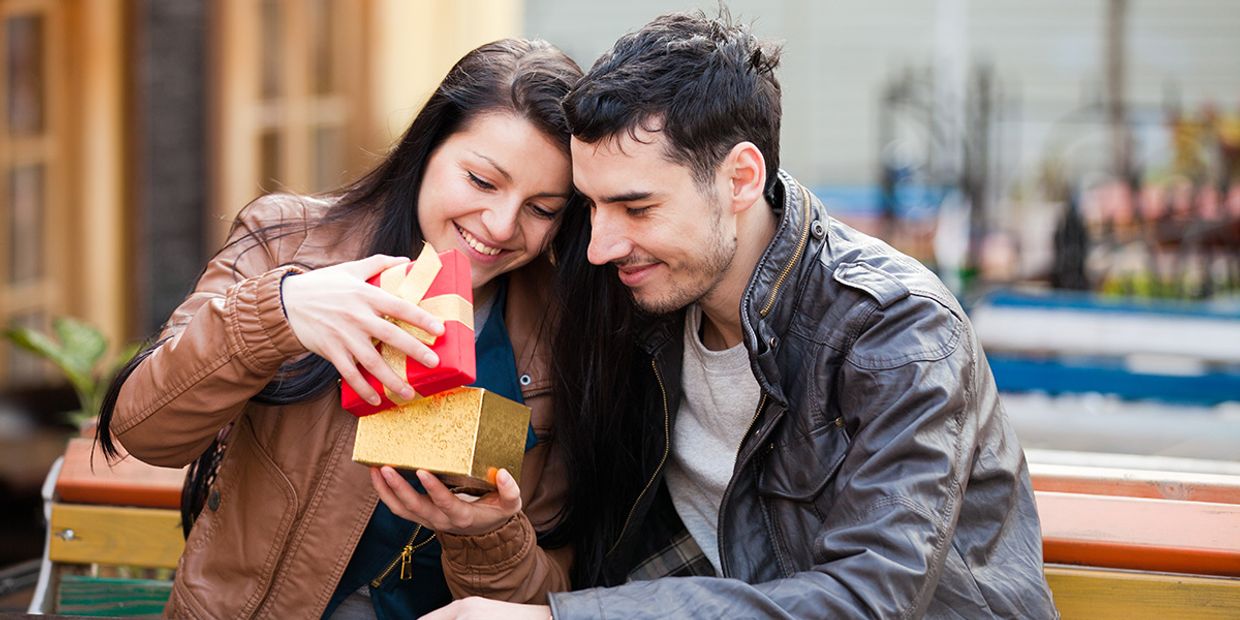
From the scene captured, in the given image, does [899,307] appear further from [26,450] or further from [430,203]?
[26,450]

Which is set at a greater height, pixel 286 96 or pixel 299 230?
pixel 299 230

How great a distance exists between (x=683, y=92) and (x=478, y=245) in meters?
0.46

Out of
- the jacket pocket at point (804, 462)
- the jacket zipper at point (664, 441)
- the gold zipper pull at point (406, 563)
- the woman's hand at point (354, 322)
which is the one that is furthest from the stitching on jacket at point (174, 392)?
the jacket pocket at point (804, 462)

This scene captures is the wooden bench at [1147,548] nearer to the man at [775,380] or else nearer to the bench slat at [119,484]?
the man at [775,380]

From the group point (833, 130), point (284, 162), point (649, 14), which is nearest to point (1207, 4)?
point (833, 130)

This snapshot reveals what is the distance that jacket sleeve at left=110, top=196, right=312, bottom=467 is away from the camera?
2.16 metres

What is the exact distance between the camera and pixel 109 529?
293 cm

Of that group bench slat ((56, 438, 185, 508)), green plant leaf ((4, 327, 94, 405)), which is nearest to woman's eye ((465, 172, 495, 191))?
bench slat ((56, 438, 185, 508))

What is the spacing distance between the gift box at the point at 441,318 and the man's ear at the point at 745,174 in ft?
1.66

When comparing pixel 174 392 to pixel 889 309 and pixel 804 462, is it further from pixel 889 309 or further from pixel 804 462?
pixel 889 309

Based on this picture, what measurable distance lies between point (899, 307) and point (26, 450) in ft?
12.5

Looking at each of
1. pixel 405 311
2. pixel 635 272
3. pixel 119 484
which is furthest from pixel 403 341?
pixel 119 484

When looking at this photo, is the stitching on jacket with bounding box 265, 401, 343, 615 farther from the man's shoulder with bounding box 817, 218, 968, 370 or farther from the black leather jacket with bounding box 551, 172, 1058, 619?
the man's shoulder with bounding box 817, 218, 968, 370

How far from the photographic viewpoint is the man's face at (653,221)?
91.6 inches
